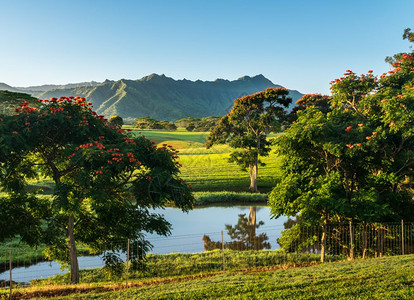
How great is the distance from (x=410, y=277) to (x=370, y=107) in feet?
33.4

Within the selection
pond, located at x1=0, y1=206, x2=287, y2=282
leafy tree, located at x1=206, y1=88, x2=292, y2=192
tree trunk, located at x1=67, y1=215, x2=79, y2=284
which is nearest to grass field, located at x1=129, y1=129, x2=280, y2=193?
leafy tree, located at x1=206, y1=88, x2=292, y2=192

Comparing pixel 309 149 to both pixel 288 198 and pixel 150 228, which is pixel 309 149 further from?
pixel 150 228

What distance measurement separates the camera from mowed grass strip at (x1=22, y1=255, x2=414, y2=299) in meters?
8.20

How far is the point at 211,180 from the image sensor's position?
139 ft

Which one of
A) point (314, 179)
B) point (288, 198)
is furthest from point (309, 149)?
point (288, 198)

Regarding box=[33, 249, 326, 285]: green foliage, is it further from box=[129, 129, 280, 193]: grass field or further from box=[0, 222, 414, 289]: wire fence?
box=[129, 129, 280, 193]: grass field

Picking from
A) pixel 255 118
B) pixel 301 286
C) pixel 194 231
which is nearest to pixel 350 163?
pixel 301 286

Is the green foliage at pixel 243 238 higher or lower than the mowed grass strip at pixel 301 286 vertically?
lower

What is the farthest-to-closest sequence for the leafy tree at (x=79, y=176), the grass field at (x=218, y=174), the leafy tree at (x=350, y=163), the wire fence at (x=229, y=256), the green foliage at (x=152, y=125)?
the green foliage at (x=152, y=125) → the grass field at (x=218, y=174) → the leafy tree at (x=350, y=163) → the wire fence at (x=229, y=256) → the leafy tree at (x=79, y=176)

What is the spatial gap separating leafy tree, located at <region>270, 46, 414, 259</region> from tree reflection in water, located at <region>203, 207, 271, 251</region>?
5.84 m

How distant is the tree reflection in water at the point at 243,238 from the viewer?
2039 cm

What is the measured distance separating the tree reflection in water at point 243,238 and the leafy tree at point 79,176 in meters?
9.08

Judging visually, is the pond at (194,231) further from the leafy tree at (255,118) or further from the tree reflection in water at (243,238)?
the leafy tree at (255,118)

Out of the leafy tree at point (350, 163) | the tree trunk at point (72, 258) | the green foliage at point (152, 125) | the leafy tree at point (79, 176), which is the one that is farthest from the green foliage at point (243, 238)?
the green foliage at point (152, 125)
